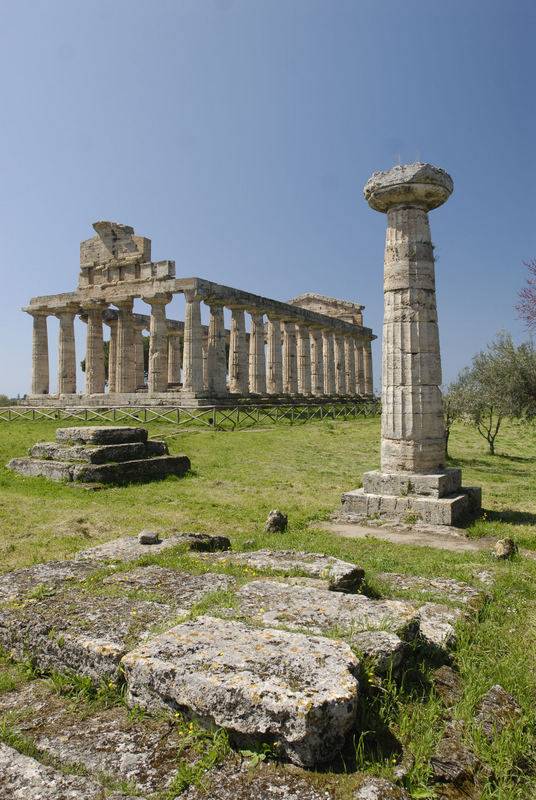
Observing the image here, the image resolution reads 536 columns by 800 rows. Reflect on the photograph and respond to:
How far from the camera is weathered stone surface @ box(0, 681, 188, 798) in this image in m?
2.78

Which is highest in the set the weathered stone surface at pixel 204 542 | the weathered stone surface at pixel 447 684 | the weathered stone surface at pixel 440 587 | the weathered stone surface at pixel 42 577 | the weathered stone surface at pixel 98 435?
the weathered stone surface at pixel 98 435

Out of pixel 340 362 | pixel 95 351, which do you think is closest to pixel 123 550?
pixel 95 351

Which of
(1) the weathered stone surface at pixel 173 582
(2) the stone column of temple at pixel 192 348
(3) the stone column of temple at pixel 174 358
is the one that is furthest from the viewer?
(3) the stone column of temple at pixel 174 358

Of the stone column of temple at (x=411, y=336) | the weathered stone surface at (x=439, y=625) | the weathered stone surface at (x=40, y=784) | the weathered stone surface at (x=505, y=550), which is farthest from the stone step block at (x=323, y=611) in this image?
the stone column of temple at (x=411, y=336)

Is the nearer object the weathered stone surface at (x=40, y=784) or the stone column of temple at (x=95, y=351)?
the weathered stone surface at (x=40, y=784)

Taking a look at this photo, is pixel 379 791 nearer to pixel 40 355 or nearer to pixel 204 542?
pixel 204 542

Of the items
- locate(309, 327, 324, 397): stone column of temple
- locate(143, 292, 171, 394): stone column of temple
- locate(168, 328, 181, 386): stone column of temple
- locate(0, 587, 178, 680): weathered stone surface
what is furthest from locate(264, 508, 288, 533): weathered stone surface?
locate(168, 328, 181, 386): stone column of temple

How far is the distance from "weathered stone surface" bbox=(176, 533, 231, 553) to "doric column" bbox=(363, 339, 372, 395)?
4537cm

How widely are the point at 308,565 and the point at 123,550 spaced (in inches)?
85.5

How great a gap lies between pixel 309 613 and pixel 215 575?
1336mm

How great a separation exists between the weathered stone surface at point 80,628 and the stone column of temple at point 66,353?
32.8 m

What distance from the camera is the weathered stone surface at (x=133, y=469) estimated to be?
1165 cm

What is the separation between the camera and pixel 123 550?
6.09 metres

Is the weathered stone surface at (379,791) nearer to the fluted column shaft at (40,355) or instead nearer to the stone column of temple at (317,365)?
the fluted column shaft at (40,355)
